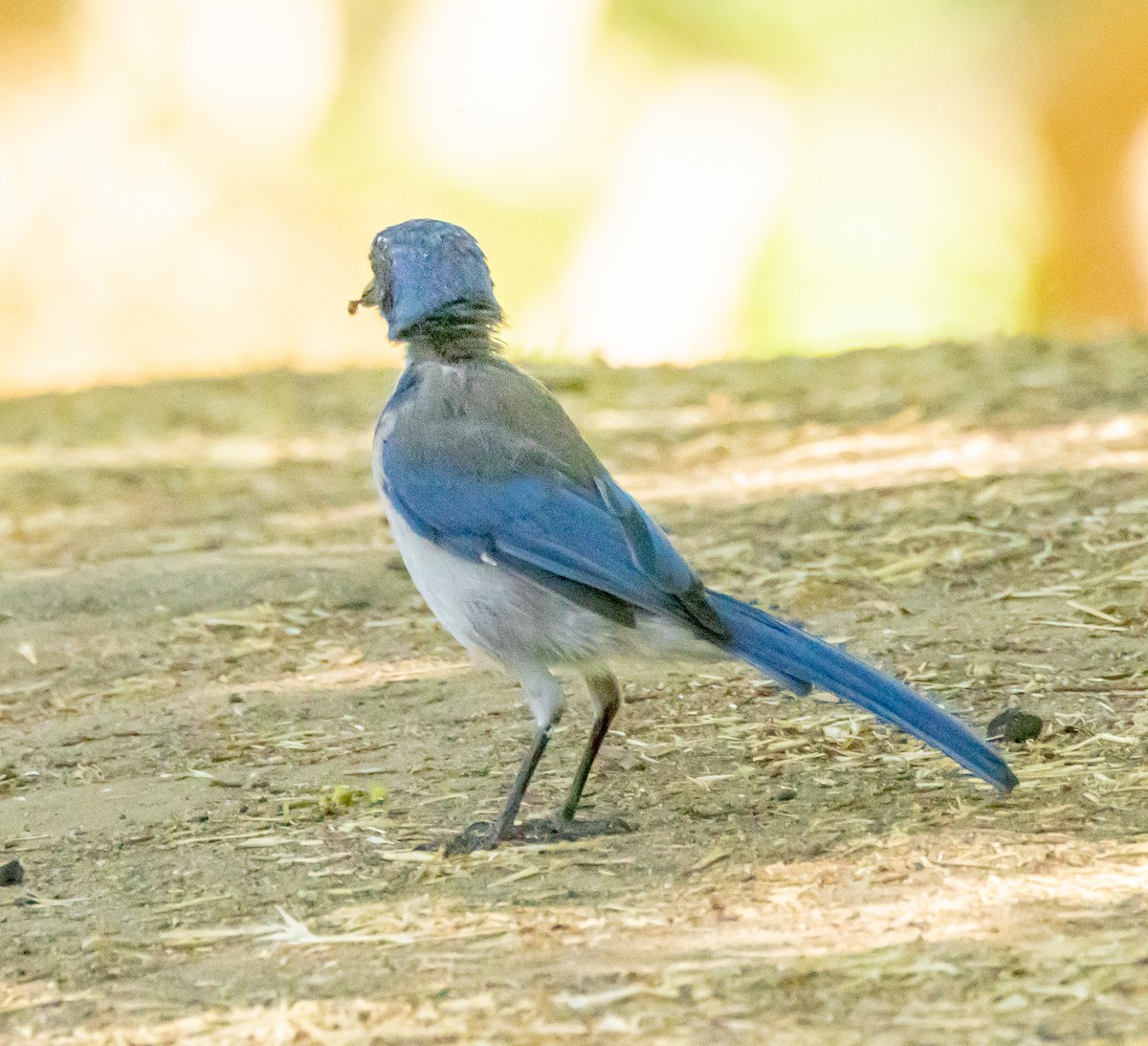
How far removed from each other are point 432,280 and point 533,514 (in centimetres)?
73

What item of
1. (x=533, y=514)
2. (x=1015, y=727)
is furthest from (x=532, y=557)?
(x=1015, y=727)

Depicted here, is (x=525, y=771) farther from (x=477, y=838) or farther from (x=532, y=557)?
(x=532, y=557)

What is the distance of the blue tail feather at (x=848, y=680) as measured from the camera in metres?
3.52

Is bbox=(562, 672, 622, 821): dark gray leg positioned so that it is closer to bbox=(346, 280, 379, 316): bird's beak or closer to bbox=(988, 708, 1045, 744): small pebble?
bbox=(988, 708, 1045, 744): small pebble

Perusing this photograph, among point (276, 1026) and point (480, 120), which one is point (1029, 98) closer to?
point (480, 120)

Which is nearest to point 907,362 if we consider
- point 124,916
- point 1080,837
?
point 1080,837

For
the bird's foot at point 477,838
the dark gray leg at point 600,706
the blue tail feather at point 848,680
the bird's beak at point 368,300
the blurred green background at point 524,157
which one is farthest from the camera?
the blurred green background at point 524,157

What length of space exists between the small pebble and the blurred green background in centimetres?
1057

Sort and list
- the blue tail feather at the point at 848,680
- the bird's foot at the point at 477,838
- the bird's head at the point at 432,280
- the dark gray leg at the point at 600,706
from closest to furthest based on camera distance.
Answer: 1. the blue tail feather at the point at 848,680
2. the bird's foot at the point at 477,838
3. the dark gray leg at the point at 600,706
4. the bird's head at the point at 432,280

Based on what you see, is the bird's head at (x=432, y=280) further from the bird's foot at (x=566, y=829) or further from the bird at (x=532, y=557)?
the bird's foot at (x=566, y=829)

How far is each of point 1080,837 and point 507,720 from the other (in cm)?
166

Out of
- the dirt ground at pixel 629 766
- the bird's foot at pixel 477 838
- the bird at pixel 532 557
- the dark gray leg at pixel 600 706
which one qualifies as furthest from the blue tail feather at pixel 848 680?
the bird's foot at pixel 477 838

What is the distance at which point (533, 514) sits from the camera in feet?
13.1

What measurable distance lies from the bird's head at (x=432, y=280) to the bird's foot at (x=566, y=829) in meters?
1.28
